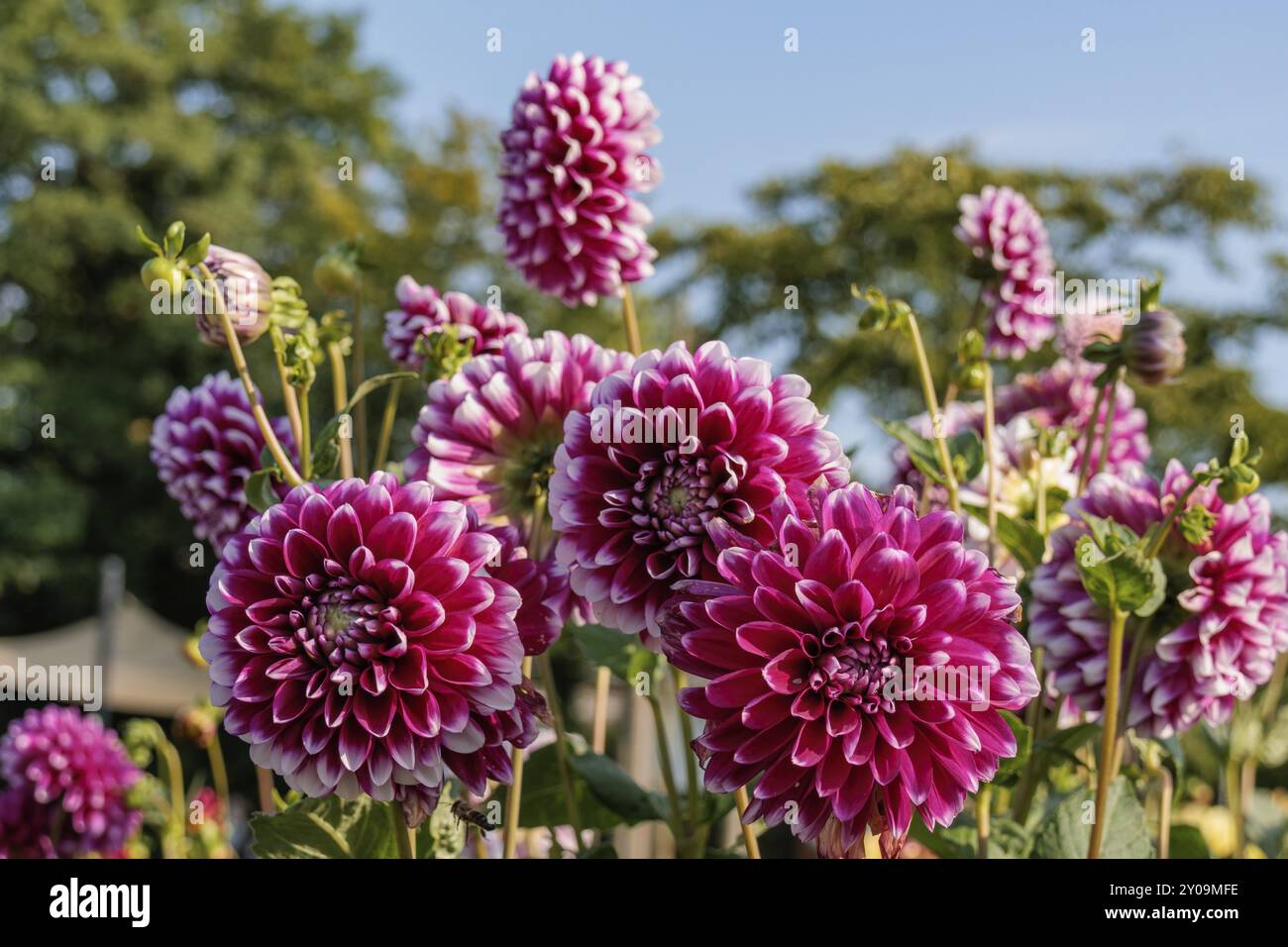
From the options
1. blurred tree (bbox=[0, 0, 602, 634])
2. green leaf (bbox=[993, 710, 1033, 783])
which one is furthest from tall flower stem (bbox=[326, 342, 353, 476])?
blurred tree (bbox=[0, 0, 602, 634])

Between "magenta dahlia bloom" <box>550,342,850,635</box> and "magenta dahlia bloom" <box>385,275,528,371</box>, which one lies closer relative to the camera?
"magenta dahlia bloom" <box>550,342,850,635</box>

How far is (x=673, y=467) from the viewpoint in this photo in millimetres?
727

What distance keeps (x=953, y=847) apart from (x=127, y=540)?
14.0m

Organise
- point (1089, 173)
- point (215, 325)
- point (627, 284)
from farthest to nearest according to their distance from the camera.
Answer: point (1089, 173), point (627, 284), point (215, 325)

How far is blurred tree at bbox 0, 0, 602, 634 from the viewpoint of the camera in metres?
13.1

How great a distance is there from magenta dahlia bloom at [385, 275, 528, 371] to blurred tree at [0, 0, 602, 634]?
37.0 ft

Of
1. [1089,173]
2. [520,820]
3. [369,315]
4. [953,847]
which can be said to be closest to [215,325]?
[520,820]

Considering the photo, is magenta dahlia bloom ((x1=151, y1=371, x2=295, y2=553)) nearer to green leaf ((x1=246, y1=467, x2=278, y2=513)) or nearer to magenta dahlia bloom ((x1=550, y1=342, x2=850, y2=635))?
green leaf ((x1=246, y1=467, x2=278, y2=513))

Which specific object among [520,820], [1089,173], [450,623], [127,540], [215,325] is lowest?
[127,540]

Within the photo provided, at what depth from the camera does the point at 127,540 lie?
13.7 metres

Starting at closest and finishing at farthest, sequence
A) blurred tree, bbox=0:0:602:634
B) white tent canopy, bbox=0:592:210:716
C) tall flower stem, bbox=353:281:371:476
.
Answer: tall flower stem, bbox=353:281:371:476 < white tent canopy, bbox=0:592:210:716 < blurred tree, bbox=0:0:602:634

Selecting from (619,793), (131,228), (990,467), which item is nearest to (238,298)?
(619,793)

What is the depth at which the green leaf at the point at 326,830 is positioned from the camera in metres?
0.83
